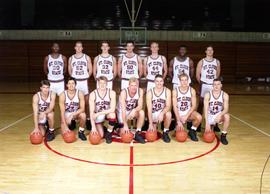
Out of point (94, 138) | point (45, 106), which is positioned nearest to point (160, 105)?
point (94, 138)

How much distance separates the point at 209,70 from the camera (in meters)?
7.23

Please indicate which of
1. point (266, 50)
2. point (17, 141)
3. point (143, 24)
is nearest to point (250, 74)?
point (266, 50)

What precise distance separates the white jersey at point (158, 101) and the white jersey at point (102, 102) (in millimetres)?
757

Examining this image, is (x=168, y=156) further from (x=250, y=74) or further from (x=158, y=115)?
(x=250, y=74)

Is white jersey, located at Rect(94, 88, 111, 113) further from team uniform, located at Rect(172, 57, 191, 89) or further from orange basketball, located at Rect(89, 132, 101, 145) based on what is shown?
team uniform, located at Rect(172, 57, 191, 89)

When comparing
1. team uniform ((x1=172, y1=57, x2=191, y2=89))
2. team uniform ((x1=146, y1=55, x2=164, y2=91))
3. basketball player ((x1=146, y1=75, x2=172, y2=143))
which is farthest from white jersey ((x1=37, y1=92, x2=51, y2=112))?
team uniform ((x1=172, y1=57, x2=191, y2=89))

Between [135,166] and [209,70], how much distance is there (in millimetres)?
3078

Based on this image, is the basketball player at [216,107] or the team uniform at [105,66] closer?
the basketball player at [216,107]

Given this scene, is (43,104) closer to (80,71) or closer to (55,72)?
(80,71)

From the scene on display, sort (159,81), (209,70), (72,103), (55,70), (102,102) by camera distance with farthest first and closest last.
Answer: (55,70) < (209,70) < (72,103) < (102,102) < (159,81)

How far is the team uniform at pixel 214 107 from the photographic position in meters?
6.15

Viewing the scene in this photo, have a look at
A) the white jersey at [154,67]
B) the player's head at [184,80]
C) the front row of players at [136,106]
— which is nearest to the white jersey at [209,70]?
the white jersey at [154,67]

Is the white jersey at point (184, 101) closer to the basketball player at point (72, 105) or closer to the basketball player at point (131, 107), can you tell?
the basketball player at point (131, 107)

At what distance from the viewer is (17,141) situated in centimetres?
623
